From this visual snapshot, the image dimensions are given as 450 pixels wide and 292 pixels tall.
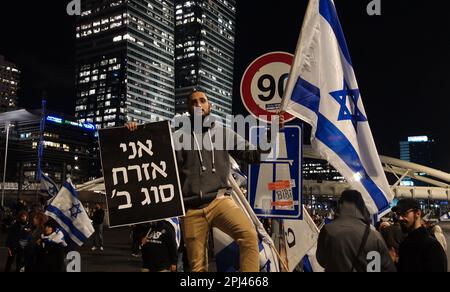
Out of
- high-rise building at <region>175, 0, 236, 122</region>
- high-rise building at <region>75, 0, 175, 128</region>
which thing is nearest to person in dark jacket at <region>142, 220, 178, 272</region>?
high-rise building at <region>75, 0, 175, 128</region>

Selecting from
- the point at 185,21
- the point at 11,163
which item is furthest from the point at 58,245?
the point at 185,21

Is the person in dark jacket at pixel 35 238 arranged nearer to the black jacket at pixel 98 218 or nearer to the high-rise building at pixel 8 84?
the black jacket at pixel 98 218

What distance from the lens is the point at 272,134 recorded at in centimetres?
448

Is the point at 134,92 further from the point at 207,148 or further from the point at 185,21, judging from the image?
the point at 207,148

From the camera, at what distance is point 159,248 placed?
7465 mm

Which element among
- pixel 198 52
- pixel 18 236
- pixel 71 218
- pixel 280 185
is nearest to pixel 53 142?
pixel 198 52

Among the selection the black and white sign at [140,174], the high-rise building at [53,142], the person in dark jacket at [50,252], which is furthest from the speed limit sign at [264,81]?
the high-rise building at [53,142]

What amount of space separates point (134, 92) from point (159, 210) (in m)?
160

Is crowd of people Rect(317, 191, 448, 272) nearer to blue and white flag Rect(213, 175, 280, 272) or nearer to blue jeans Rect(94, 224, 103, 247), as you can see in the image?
blue and white flag Rect(213, 175, 280, 272)

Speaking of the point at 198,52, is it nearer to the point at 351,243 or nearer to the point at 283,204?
the point at 283,204

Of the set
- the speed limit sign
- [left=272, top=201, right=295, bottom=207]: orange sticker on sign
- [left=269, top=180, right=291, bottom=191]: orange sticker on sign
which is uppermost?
the speed limit sign

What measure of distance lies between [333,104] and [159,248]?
4.01 meters

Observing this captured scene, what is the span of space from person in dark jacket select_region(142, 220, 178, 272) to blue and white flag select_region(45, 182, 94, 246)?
4.85ft

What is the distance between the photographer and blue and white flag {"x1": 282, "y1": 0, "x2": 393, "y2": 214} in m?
4.79
